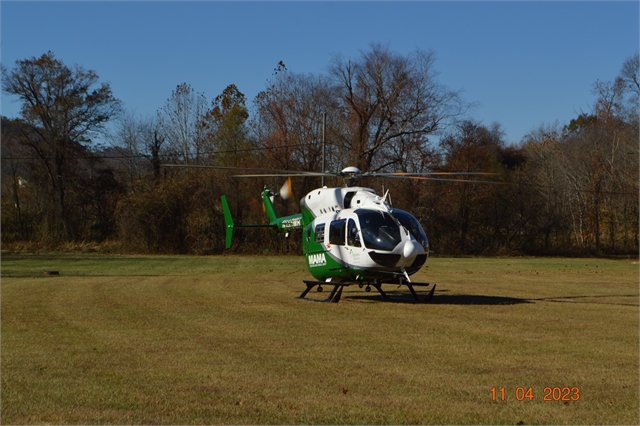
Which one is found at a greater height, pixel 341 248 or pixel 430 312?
pixel 341 248

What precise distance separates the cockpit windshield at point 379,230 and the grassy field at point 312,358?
1.42 metres

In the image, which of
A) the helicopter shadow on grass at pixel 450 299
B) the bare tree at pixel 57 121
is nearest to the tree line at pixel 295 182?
the bare tree at pixel 57 121

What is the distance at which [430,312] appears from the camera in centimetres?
1488

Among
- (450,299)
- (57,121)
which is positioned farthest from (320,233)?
(57,121)

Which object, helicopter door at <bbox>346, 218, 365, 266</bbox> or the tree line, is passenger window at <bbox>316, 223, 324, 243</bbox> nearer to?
helicopter door at <bbox>346, 218, 365, 266</bbox>

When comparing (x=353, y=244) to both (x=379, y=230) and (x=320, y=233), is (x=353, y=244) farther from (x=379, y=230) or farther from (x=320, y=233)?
(x=320, y=233)

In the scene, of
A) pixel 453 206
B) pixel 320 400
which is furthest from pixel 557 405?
pixel 453 206

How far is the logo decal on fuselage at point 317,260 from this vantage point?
17628 mm

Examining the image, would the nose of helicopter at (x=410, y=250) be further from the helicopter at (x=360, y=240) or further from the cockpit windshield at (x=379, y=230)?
the cockpit windshield at (x=379, y=230)

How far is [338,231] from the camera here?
16.9 m

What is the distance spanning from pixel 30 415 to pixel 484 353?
5.90 meters

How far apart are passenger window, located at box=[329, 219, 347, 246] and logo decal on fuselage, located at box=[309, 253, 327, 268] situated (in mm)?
677

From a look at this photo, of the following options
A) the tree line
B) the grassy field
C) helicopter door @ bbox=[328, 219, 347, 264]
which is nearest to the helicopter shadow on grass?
the grassy field

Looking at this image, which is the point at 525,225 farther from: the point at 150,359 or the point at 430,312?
the point at 150,359
